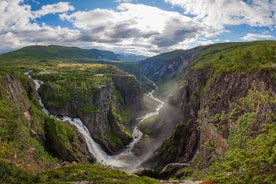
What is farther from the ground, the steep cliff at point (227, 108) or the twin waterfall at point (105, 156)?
the steep cliff at point (227, 108)

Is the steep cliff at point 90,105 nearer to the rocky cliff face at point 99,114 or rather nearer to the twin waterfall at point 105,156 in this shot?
the rocky cliff face at point 99,114

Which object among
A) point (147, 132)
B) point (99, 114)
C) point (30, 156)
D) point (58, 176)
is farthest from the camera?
point (147, 132)

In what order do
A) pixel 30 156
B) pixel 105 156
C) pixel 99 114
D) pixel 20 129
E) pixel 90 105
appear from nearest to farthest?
pixel 30 156 → pixel 20 129 → pixel 105 156 → pixel 90 105 → pixel 99 114

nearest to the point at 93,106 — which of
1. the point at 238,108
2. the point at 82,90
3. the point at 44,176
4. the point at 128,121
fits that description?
the point at 82,90

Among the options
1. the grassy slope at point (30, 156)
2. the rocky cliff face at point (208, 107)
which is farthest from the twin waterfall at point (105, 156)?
the rocky cliff face at point (208, 107)

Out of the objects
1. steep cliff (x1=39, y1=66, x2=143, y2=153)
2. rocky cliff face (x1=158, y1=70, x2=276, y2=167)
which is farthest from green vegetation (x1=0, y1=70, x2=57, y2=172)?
rocky cliff face (x1=158, y1=70, x2=276, y2=167)

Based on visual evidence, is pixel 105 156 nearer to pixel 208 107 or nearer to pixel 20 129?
pixel 208 107

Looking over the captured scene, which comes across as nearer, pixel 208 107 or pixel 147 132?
pixel 208 107

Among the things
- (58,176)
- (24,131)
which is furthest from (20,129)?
(58,176)

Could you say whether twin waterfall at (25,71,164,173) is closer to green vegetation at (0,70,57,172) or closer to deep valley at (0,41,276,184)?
deep valley at (0,41,276,184)
